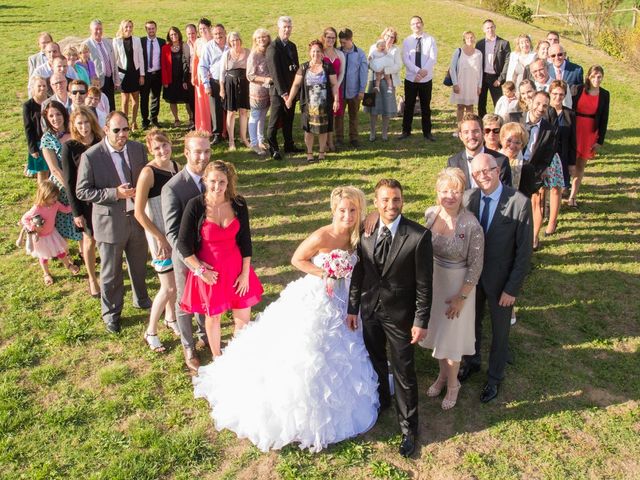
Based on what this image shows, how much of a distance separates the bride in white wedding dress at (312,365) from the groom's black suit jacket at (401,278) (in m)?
0.25

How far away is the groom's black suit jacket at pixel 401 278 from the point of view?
169 inches

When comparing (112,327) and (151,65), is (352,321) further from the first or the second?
(151,65)

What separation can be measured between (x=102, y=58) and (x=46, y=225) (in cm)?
500

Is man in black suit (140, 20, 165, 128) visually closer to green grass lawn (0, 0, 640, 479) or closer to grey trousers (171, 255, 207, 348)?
green grass lawn (0, 0, 640, 479)

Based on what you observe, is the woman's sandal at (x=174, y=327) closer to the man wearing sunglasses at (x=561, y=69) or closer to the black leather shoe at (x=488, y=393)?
the black leather shoe at (x=488, y=393)

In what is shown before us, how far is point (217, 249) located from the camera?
5133mm

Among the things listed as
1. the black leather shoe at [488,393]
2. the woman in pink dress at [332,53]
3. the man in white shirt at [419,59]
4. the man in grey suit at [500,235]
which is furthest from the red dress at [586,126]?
the black leather shoe at [488,393]

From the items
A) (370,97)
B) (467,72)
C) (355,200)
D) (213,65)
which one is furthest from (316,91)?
(355,200)

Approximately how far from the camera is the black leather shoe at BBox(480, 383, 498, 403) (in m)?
5.30

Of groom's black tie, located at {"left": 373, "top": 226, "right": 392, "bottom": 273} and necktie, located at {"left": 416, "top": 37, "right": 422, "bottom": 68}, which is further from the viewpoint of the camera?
necktie, located at {"left": 416, "top": 37, "right": 422, "bottom": 68}

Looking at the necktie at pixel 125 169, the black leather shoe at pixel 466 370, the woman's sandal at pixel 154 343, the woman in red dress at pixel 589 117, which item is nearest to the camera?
the black leather shoe at pixel 466 370

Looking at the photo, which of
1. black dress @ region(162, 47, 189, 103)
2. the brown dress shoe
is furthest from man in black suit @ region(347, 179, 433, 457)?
black dress @ region(162, 47, 189, 103)

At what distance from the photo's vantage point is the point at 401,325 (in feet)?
14.9

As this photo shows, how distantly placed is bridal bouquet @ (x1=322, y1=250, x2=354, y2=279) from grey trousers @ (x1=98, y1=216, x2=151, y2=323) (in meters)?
2.26
